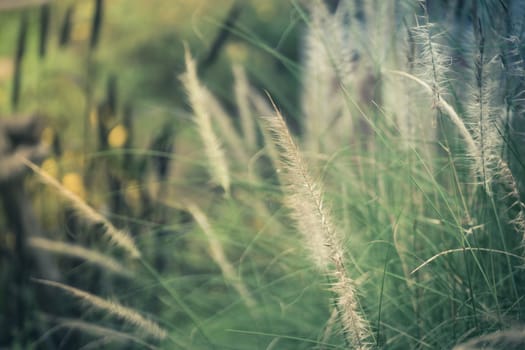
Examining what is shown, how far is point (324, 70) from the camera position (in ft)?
3.87

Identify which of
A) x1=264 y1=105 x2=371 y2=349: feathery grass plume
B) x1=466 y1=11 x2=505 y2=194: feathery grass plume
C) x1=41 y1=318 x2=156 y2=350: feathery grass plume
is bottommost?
x1=41 y1=318 x2=156 y2=350: feathery grass plume

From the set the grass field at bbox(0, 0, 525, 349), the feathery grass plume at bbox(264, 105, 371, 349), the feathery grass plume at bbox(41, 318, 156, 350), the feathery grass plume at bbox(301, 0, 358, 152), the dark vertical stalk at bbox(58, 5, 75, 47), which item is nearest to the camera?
the feathery grass plume at bbox(264, 105, 371, 349)

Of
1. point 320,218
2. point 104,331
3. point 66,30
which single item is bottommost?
point 104,331

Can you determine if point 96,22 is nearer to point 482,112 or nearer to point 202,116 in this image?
point 202,116

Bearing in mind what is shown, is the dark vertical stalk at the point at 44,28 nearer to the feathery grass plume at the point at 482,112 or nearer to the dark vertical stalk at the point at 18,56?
the dark vertical stalk at the point at 18,56

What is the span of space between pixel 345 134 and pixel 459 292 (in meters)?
0.53

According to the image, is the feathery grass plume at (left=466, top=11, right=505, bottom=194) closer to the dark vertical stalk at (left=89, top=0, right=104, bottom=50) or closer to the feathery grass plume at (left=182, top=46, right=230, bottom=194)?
the feathery grass plume at (left=182, top=46, right=230, bottom=194)

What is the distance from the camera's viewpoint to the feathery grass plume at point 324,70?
1027 millimetres

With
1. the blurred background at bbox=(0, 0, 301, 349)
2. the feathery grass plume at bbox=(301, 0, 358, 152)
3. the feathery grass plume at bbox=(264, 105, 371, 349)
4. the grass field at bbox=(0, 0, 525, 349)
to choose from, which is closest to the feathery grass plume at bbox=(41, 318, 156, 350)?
the grass field at bbox=(0, 0, 525, 349)

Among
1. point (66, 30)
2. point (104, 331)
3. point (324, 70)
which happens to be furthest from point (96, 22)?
point (104, 331)

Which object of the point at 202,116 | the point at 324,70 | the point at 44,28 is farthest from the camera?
the point at 44,28

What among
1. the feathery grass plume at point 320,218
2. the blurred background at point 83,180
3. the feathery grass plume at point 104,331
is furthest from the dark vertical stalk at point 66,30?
the feathery grass plume at point 320,218

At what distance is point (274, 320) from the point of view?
43.8 inches

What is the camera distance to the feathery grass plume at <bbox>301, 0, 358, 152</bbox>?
3.37 ft
